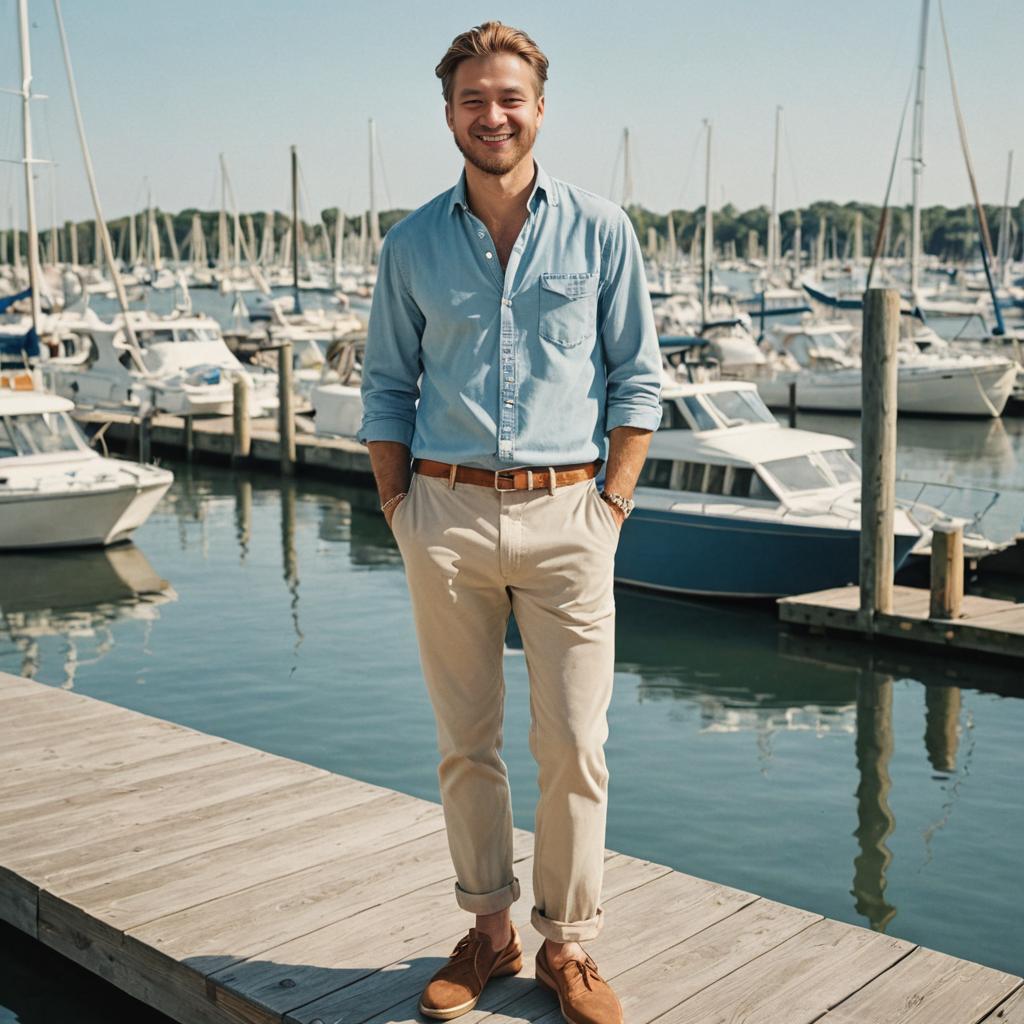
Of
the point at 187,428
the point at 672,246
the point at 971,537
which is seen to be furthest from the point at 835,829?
the point at 672,246

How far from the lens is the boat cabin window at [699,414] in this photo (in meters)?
14.5

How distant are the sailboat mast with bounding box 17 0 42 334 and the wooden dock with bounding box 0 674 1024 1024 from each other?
73.9 ft

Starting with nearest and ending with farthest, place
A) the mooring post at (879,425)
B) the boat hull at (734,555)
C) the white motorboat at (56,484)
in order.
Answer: the mooring post at (879,425) → the boat hull at (734,555) → the white motorboat at (56,484)

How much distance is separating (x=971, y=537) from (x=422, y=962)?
11809 mm

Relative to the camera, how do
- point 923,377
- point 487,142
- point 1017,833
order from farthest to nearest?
point 923,377 → point 1017,833 → point 487,142

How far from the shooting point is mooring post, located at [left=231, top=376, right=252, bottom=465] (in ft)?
79.0

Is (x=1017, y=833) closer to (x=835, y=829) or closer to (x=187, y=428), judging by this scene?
(x=835, y=829)

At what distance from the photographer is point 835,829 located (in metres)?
8.16

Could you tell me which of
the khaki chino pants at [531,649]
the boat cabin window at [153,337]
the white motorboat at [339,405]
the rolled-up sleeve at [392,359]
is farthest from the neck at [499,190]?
the boat cabin window at [153,337]

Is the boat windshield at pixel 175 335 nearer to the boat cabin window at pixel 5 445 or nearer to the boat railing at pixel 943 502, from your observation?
the boat cabin window at pixel 5 445

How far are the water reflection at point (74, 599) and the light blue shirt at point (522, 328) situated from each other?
886 cm

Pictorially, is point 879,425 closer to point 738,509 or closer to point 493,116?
point 738,509

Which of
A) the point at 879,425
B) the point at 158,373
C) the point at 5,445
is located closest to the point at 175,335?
the point at 158,373

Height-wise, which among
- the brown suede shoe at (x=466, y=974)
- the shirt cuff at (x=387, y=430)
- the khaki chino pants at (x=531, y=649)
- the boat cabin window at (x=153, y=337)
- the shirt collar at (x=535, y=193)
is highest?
the shirt collar at (x=535, y=193)
